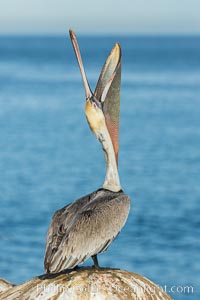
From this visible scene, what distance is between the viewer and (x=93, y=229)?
982 cm

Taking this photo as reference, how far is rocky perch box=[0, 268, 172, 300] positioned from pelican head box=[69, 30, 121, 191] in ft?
2.71

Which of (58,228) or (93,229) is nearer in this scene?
(58,228)

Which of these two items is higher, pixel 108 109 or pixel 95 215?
pixel 108 109

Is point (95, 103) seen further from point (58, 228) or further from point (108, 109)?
point (58, 228)

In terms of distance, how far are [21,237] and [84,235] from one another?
14937mm

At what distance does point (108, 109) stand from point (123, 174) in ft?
74.3

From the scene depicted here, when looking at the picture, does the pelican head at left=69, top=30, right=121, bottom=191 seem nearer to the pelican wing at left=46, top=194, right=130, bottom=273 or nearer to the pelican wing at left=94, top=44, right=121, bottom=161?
the pelican wing at left=94, top=44, right=121, bottom=161

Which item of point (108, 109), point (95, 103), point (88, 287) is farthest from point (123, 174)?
point (88, 287)

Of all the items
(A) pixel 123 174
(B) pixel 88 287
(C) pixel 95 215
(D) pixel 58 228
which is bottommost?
(B) pixel 88 287

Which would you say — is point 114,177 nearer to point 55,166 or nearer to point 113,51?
point 113,51

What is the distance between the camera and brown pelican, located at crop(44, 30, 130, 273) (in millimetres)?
9523

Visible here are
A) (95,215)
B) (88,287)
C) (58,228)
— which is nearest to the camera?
(88,287)

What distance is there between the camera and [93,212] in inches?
387

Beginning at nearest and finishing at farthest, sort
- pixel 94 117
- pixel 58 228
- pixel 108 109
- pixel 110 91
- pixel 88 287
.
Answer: pixel 88 287, pixel 58 228, pixel 94 117, pixel 108 109, pixel 110 91
